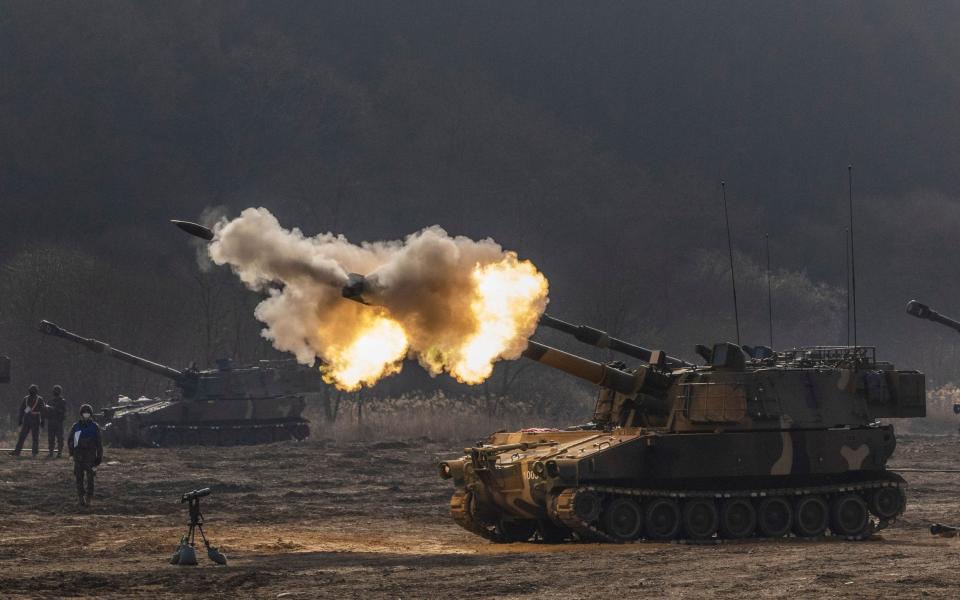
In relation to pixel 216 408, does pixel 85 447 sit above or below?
below

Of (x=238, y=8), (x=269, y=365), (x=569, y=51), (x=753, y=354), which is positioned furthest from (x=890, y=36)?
(x=753, y=354)

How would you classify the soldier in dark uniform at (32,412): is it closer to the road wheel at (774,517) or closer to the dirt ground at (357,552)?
the dirt ground at (357,552)

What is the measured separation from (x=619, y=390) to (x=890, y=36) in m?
79.1

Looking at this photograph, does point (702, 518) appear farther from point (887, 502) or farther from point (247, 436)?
point (247, 436)

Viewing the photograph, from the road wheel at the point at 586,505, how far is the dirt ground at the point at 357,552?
468mm

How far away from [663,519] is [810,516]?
8.24 feet

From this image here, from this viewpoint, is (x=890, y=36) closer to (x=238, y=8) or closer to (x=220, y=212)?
(x=238, y=8)

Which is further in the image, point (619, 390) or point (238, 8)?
point (238, 8)

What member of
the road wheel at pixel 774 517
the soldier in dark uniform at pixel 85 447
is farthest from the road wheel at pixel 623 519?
the soldier in dark uniform at pixel 85 447

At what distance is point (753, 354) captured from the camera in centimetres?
2673

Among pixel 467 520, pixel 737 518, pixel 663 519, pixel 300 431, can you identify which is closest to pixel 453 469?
pixel 467 520

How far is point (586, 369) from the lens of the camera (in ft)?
80.4

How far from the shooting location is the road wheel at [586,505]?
73.8 ft

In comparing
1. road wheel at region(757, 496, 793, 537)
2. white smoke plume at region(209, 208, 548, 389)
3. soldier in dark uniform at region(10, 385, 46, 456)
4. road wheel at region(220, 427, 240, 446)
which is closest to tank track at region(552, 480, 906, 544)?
road wheel at region(757, 496, 793, 537)
